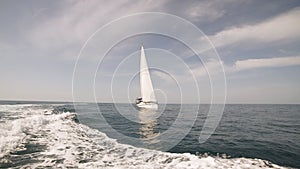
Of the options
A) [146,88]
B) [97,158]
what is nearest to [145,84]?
[146,88]

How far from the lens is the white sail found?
5450 centimetres

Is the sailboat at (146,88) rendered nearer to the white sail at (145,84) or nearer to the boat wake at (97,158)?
the white sail at (145,84)

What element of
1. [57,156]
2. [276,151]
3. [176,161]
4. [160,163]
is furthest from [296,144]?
[57,156]

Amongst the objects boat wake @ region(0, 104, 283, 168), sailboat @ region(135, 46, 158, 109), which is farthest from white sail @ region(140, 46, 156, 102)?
boat wake @ region(0, 104, 283, 168)

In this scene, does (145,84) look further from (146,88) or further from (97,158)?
(97,158)

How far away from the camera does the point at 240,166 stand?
10.5 meters

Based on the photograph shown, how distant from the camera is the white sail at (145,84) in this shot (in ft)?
179

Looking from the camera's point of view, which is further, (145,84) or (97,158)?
(145,84)

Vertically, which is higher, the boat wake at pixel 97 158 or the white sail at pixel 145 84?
the white sail at pixel 145 84

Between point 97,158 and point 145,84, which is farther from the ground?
point 145,84

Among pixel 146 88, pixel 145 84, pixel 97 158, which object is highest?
pixel 145 84

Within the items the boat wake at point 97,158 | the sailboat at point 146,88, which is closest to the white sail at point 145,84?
the sailboat at point 146,88

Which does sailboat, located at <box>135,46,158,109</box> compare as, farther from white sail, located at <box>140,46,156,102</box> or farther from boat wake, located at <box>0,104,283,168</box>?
Answer: boat wake, located at <box>0,104,283,168</box>

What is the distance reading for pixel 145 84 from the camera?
5622 centimetres
